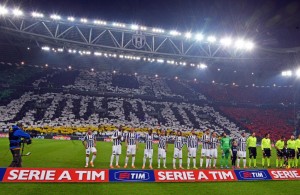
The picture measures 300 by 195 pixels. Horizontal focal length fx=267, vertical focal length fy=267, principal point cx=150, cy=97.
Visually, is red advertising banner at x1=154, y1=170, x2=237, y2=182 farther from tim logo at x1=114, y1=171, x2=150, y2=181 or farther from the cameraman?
the cameraman

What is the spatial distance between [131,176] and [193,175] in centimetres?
300

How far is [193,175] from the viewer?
41.9 feet

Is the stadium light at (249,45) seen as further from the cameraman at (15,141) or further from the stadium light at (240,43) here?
the cameraman at (15,141)

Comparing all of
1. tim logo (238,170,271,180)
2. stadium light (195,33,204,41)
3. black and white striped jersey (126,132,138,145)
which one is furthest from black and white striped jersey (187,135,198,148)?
stadium light (195,33,204,41)

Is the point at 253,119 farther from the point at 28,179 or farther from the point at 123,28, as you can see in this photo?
the point at 28,179

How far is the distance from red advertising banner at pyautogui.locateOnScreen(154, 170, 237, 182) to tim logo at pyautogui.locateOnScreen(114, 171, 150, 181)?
1.76ft

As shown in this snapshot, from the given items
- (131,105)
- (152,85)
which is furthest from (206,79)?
(131,105)

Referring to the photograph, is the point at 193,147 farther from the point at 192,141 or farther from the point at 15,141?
the point at 15,141

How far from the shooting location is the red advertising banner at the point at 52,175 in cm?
1103

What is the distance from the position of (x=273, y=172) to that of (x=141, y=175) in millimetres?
7228

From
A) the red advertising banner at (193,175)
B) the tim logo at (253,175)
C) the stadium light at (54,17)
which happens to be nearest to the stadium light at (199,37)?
the stadium light at (54,17)

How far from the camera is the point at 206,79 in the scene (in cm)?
6044

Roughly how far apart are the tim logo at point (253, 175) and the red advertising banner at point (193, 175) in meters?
0.43

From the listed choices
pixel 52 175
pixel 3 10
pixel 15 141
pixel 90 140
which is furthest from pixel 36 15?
pixel 52 175
